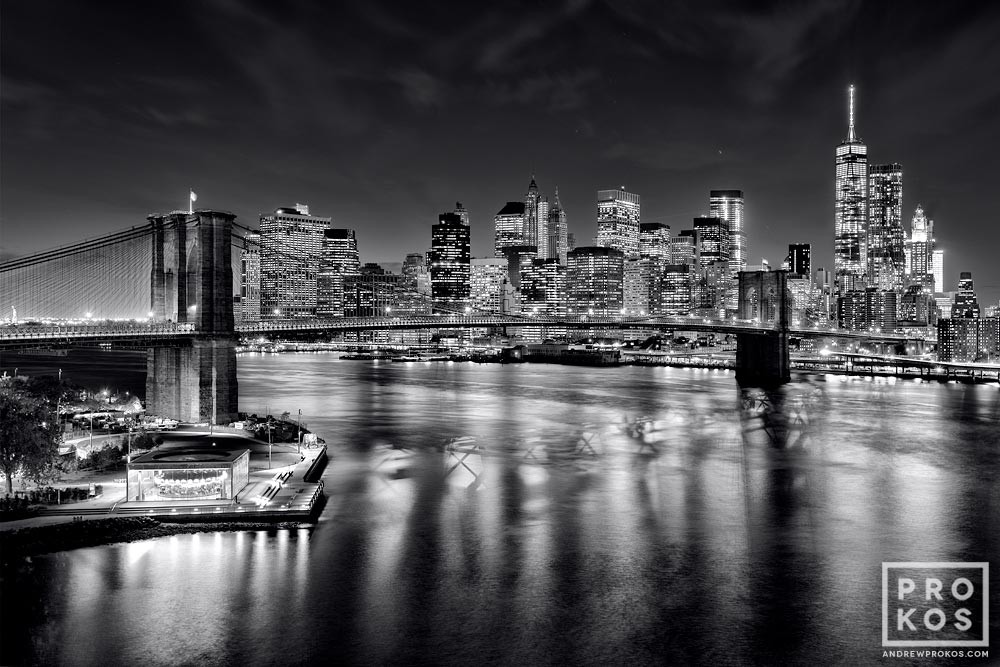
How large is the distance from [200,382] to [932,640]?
101 ft

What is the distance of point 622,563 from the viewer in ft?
64.8

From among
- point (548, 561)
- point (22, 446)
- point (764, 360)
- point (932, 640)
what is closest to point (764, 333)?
point (764, 360)

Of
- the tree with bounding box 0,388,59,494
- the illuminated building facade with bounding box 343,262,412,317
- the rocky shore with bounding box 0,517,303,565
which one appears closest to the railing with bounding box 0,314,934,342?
the tree with bounding box 0,388,59,494

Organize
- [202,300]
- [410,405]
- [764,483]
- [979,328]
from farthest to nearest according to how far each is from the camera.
A: [979,328] < [410,405] < [202,300] < [764,483]

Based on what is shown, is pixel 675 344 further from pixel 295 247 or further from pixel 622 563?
pixel 622 563

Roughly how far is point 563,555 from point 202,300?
76.9 feet

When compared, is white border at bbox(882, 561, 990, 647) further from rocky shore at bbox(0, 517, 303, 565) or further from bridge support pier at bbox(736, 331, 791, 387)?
bridge support pier at bbox(736, 331, 791, 387)

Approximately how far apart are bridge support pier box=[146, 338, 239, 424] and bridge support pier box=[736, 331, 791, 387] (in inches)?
2004

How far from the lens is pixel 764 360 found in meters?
77.4

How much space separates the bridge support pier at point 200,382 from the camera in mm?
36500

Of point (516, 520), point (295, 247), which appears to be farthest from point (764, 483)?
point (295, 247)

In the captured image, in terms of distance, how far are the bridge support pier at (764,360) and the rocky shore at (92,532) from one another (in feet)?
197

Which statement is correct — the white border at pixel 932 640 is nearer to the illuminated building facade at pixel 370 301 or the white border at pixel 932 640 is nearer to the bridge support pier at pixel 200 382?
the bridge support pier at pixel 200 382

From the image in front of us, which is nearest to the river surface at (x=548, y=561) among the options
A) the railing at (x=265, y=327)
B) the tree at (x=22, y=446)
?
the tree at (x=22, y=446)
